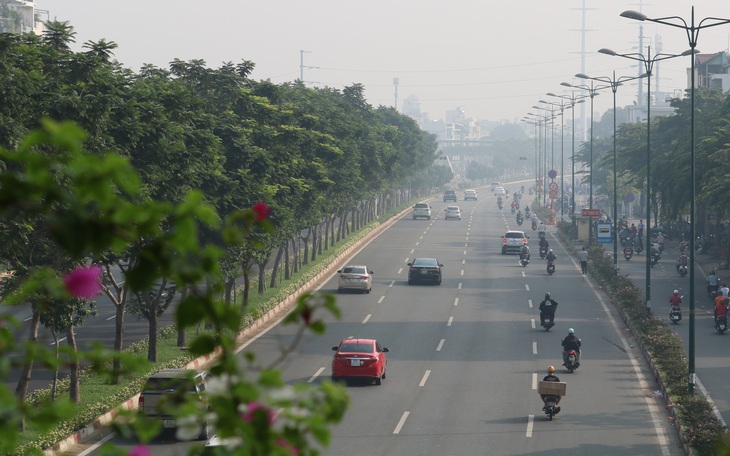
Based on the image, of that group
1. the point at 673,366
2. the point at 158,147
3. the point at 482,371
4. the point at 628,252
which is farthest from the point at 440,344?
the point at 628,252

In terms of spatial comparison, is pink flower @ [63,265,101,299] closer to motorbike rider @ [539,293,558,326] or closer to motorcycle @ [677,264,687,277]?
motorbike rider @ [539,293,558,326]

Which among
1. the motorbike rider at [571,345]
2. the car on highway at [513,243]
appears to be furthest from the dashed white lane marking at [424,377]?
the car on highway at [513,243]

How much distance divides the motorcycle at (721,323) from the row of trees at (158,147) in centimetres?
1494

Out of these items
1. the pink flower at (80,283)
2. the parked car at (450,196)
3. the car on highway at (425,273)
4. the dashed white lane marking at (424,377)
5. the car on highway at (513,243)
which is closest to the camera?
the pink flower at (80,283)

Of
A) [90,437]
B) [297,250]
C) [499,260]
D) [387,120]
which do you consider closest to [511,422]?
[90,437]

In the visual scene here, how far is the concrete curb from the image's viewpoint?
21.7m

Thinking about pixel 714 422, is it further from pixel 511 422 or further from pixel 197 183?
pixel 197 183

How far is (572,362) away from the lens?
3178cm

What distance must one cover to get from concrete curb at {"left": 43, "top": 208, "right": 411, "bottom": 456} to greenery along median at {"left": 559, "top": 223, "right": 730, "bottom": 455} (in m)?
7.89

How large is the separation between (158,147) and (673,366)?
14203 mm

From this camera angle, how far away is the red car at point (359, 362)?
29.4 meters

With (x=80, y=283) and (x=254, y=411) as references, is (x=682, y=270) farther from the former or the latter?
(x=80, y=283)

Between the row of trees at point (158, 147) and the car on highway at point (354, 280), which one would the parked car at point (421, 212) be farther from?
the car on highway at point (354, 280)

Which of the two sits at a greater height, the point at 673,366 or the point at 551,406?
the point at 673,366
